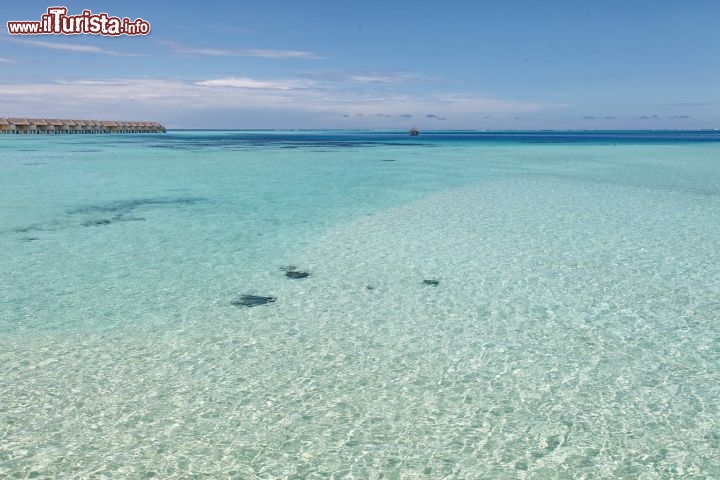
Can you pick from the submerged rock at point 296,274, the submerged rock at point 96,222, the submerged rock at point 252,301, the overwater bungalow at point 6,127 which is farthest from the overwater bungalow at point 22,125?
the submerged rock at point 252,301

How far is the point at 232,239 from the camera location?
35.4 ft

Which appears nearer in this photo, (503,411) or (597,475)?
(597,475)

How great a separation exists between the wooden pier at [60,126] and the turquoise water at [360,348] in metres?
70.6

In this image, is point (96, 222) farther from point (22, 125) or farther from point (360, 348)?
point (22, 125)

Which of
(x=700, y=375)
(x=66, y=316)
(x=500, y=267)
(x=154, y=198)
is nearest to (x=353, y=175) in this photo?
(x=154, y=198)

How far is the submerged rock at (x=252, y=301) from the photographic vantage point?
22.8 feet

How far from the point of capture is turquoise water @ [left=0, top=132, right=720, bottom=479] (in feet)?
12.8

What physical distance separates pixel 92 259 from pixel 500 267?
6.48 m

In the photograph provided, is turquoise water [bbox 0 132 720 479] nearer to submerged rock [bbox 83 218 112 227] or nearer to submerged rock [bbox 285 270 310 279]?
submerged rock [bbox 83 218 112 227]

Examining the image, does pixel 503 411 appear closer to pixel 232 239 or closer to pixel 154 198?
pixel 232 239

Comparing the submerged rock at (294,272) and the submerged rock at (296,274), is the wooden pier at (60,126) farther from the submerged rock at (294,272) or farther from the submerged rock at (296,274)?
the submerged rock at (296,274)

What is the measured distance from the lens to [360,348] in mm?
5707

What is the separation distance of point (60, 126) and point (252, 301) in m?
83.9

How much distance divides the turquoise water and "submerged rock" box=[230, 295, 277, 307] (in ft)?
0.52
